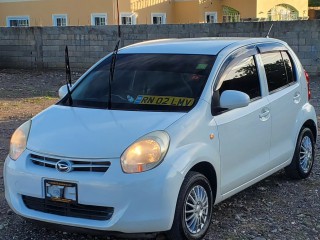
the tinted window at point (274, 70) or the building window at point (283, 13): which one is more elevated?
the building window at point (283, 13)

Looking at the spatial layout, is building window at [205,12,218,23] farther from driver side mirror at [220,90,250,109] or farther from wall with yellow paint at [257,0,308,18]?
driver side mirror at [220,90,250,109]

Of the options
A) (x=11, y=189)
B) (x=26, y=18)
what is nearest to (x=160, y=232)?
(x=11, y=189)

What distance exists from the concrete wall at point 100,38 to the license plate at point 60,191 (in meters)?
12.2

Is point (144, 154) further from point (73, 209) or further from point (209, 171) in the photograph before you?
point (209, 171)

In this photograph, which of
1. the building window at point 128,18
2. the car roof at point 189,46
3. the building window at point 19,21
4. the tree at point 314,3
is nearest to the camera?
the car roof at point 189,46

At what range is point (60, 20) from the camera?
2803 cm

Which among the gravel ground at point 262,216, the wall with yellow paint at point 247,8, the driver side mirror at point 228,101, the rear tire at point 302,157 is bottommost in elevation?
the gravel ground at point 262,216

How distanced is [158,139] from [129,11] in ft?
75.8

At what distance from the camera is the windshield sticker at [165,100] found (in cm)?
460

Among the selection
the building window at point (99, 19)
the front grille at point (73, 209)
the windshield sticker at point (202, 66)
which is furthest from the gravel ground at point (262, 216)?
the building window at point (99, 19)

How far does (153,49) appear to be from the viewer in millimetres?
5383

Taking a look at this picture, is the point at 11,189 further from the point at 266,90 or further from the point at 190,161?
the point at 266,90

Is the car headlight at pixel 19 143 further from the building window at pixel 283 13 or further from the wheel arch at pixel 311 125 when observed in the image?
the building window at pixel 283 13

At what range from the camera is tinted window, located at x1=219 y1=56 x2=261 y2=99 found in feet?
16.3
